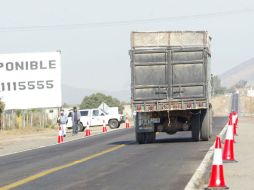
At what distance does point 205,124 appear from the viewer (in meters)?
24.8

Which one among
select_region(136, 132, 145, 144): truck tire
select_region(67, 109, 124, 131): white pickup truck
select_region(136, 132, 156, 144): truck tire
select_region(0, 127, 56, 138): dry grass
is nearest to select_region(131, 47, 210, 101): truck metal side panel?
select_region(136, 132, 145, 144): truck tire

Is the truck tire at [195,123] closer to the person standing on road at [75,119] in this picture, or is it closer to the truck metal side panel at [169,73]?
the truck metal side panel at [169,73]

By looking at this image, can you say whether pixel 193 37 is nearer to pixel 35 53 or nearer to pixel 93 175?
pixel 93 175

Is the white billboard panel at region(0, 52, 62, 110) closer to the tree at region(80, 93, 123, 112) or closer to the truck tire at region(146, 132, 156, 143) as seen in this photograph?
the truck tire at region(146, 132, 156, 143)

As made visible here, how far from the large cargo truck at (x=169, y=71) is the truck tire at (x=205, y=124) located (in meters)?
0.61

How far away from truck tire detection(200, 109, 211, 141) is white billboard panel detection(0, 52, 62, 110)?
3814 centimetres

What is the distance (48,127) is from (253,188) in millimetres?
50788

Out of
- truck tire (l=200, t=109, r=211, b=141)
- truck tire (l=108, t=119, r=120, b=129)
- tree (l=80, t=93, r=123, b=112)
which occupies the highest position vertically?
tree (l=80, t=93, r=123, b=112)

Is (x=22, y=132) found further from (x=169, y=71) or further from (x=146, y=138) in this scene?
(x=169, y=71)

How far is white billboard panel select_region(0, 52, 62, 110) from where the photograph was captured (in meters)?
63.0

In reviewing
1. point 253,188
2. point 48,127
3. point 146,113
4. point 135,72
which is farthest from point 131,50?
point 48,127

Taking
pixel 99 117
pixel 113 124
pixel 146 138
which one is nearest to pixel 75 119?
pixel 99 117

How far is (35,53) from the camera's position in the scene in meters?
64.5

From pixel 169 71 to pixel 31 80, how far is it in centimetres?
4174
